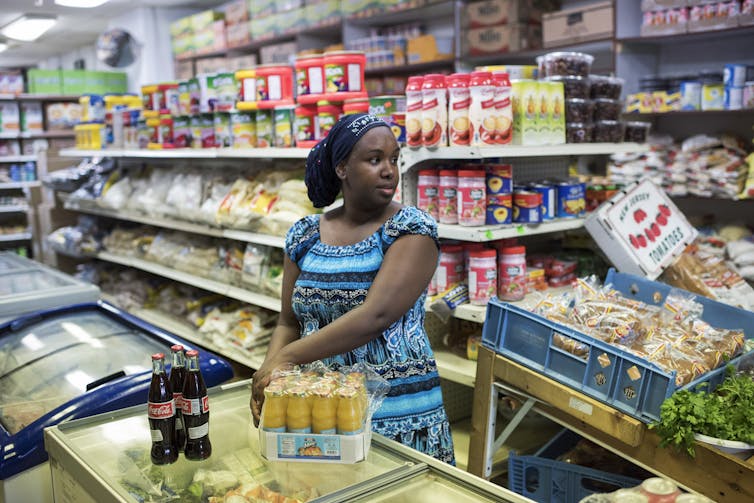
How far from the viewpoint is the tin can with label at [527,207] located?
3.21m

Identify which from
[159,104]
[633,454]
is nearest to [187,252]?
[159,104]

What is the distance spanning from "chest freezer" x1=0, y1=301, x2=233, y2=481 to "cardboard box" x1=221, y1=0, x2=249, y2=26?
20.1 ft

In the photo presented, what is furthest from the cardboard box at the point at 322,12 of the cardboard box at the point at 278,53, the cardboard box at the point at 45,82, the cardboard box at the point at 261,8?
the cardboard box at the point at 45,82

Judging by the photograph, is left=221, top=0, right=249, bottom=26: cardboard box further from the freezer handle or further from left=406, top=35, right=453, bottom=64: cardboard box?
the freezer handle

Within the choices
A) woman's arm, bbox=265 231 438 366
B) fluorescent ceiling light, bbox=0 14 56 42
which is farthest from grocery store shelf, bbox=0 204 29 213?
woman's arm, bbox=265 231 438 366

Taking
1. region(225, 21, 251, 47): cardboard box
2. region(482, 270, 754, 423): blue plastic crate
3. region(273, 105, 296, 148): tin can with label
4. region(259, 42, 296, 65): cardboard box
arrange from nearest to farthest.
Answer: region(482, 270, 754, 423): blue plastic crate
region(273, 105, 296, 148): tin can with label
region(259, 42, 296, 65): cardboard box
region(225, 21, 251, 47): cardboard box

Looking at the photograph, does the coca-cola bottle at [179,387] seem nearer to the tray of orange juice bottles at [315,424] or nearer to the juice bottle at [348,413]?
the tray of orange juice bottles at [315,424]

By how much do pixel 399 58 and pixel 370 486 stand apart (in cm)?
581

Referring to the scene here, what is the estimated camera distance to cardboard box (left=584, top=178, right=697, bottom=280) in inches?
127

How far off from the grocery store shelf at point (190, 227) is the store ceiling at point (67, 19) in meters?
3.76

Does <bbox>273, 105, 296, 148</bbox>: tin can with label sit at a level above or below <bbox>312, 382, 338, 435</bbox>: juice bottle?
above

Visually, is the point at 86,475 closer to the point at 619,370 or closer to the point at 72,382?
the point at 72,382

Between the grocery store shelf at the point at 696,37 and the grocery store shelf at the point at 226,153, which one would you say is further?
the grocery store shelf at the point at 696,37

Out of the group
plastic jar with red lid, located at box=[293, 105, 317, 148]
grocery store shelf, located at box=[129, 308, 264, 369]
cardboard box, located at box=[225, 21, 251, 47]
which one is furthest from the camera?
cardboard box, located at box=[225, 21, 251, 47]
